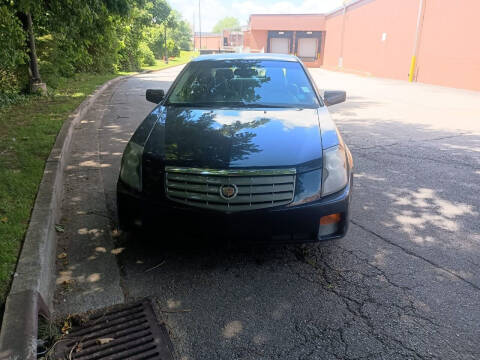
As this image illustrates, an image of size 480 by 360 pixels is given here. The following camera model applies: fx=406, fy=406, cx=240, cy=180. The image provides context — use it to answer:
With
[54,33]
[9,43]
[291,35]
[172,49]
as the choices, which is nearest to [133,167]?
[9,43]

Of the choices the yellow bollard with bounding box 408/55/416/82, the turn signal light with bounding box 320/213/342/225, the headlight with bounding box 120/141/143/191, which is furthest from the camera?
the yellow bollard with bounding box 408/55/416/82

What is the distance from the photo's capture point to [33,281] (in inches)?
101

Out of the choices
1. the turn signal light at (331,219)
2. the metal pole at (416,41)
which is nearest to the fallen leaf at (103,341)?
the turn signal light at (331,219)

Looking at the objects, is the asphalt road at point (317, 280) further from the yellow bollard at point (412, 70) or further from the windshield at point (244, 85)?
the yellow bollard at point (412, 70)

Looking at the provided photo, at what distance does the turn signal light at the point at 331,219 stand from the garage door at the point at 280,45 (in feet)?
158

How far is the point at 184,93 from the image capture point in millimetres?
4293

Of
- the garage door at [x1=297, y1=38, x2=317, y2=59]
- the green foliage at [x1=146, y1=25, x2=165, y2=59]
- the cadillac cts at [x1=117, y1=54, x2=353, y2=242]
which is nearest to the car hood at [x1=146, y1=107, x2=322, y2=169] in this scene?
the cadillac cts at [x1=117, y1=54, x2=353, y2=242]

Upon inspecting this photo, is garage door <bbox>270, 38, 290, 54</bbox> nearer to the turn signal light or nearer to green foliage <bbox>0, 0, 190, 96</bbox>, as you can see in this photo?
green foliage <bbox>0, 0, 190, 96</bbox>

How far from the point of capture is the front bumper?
2.74m

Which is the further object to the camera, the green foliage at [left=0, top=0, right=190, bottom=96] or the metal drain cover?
the green foliage at [left=0, top=0, right=190, bottom=96]

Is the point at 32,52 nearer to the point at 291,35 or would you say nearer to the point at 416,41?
the point at 416,41

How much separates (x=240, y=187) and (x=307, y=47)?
1870 inches

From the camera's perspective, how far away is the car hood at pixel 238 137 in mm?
2842

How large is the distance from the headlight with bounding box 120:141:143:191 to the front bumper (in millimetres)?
98
